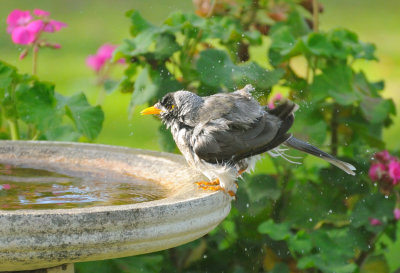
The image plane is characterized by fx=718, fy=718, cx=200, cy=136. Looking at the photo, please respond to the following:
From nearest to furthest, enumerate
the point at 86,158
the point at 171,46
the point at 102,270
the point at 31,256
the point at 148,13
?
the point at 31,256 < the point at 86,158 < the point at 102,270 < the point at 171,46 < the point at 148,13

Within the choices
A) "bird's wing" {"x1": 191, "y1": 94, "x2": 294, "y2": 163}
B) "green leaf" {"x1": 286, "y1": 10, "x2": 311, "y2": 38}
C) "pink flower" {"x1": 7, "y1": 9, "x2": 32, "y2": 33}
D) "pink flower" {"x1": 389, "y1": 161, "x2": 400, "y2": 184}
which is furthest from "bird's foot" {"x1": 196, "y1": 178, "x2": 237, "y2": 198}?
"green leaf" {"x1": 286, "y1": 10, "x2": 311, "y2": 38}

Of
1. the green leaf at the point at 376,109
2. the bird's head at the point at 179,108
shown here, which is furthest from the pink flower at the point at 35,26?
the green leaf at the point at 376,109

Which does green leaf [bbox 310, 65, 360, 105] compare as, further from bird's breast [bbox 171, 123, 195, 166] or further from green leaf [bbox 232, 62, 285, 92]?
bird's breast [bbox 171, 123, 195, 166]

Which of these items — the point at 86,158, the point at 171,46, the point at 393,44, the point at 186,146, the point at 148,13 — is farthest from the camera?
the point at 148,13

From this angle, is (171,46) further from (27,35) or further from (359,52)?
(359,52)

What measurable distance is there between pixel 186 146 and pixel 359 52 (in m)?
1.74

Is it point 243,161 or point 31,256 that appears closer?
point 31,256

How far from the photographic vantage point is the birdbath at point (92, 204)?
2084 millimetres

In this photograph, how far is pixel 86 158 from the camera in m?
3.21

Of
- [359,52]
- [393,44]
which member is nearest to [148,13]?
[393,44]

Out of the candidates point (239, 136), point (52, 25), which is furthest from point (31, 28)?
point (239, 136)

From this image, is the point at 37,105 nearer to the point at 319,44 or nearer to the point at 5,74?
the point at 5,74

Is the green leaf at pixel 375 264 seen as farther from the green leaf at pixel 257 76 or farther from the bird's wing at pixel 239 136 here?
the bird's wing at pixel 239 136

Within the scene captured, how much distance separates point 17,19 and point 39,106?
63 cm
